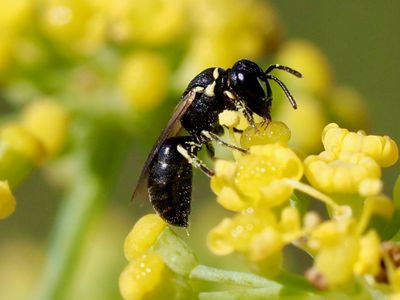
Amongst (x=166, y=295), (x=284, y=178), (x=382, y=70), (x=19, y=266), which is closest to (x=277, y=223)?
(x=284, y=178)

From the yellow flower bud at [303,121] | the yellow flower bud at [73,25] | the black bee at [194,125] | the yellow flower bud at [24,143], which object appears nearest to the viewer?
the black bee at [194,125]

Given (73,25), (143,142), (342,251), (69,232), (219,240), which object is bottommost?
(69,232)

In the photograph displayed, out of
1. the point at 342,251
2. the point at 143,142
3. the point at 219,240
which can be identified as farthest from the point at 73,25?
the point at 342,251

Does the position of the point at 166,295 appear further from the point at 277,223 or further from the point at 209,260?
the point at 209,260

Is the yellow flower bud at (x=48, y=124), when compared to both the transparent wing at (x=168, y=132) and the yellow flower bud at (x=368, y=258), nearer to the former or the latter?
the transparent wing at (x=168, y=132)

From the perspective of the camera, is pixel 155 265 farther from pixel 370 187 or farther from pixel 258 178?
pixel 370 187

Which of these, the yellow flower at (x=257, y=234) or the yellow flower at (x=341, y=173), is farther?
the yellow flower at (x=341, y=173)

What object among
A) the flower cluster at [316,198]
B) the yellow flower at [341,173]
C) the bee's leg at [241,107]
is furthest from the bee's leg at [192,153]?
the yellow flower at [341,173]
